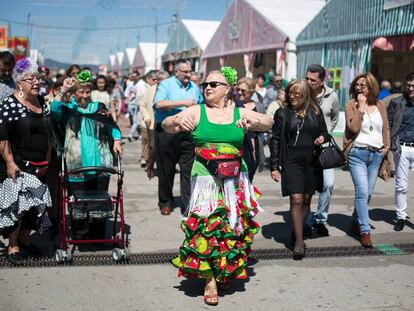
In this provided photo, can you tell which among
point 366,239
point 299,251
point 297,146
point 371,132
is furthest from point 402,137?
point 299,251

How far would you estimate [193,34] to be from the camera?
114 feet

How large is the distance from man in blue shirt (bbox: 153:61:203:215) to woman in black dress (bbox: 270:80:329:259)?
4.18ft

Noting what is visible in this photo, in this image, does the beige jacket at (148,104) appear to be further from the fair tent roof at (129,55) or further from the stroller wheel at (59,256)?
the fair tent roof at (129,55)

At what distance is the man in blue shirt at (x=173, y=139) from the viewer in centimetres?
739

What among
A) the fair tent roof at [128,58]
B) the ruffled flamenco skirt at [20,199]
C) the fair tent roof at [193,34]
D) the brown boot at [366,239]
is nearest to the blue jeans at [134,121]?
the brown boot at [366,239]

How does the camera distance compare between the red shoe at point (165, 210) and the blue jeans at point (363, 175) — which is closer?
the blue jeans at point (363, 175)

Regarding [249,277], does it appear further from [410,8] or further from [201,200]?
[410,8]

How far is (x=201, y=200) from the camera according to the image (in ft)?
15.9

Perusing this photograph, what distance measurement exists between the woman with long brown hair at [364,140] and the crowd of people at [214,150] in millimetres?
11

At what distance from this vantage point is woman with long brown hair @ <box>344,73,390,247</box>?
6574 millimetres

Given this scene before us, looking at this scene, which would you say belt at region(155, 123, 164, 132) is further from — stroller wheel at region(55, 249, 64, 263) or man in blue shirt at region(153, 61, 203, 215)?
stroller wheel at region(55, 249, 64, 263)

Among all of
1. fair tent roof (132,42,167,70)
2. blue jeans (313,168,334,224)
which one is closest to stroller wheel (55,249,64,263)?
blue jeans (313,168,334,224)

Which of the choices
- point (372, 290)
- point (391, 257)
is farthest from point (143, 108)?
point (372, 290)

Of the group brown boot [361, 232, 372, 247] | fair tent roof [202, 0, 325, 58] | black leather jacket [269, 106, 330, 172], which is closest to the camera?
black leather jacket [269, 106, 330, 172]
